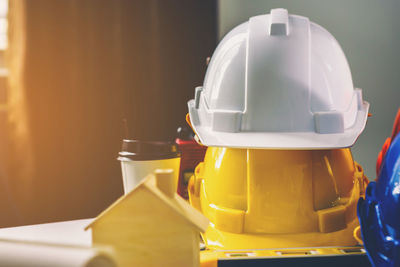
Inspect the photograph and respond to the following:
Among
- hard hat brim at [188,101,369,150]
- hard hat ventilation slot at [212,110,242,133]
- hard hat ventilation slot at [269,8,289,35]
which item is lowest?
hard hat brim at [188,101,369,150]

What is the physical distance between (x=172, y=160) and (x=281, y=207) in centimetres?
22

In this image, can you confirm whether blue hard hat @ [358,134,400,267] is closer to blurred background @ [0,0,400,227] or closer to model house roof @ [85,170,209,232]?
model house roof @ [85,170,209,232]

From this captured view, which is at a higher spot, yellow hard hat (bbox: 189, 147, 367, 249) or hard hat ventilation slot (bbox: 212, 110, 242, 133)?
hard hat ventilation slot (bbox: 212, 110, 242, 133)

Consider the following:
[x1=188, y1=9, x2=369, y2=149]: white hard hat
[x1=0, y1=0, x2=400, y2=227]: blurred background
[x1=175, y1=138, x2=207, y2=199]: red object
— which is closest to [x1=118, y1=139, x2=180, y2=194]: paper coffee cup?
[x1=188, y1=9, x2=369, y2=149]: white hard hat

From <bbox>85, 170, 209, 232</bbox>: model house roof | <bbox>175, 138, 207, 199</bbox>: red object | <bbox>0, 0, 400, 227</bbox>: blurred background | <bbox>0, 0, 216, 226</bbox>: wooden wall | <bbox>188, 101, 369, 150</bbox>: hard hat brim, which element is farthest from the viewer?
<bbox>0, 0, 216, 226</bbox>: wooden wall

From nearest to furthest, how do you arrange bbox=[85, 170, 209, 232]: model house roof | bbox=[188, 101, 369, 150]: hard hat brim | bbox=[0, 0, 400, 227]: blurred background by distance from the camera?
bbox=[85, 170, 209, 232]: model house roof
bbox=[188, 101, 369, 150]: hard hat brim
bbox=[0, 0, 400, 227]: blurred background

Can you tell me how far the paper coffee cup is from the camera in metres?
0.68

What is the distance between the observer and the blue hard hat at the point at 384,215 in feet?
1.46

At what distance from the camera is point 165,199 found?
392 mm

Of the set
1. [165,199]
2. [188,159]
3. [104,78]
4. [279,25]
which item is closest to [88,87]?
[104,78]

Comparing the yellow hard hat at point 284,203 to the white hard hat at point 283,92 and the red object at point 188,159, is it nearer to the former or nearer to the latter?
the white hard hat at point 283,92

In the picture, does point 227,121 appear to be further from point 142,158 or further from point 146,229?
point 146,229

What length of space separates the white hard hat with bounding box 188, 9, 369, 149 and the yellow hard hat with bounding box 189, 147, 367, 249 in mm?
51

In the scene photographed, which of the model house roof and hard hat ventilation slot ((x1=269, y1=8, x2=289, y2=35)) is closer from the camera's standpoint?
the model house roof
